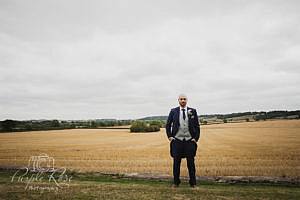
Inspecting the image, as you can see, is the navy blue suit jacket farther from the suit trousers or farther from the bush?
the bush

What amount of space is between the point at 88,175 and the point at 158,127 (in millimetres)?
68023

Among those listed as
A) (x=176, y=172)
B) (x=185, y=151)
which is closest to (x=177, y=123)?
(x=185, y=151)

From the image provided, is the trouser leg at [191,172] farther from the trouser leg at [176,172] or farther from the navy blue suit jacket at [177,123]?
the navy blue suit jacket at [177,123]

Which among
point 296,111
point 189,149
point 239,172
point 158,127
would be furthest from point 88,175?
point 296,111

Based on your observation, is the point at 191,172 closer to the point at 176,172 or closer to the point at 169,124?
the point at 176,172

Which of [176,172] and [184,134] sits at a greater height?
[184,134]

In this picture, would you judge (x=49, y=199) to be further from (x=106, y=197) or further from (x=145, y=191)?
(x=145, y=191)

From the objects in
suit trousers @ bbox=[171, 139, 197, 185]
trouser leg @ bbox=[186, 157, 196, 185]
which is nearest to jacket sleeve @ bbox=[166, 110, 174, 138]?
suit trousers @ bbox=[171, 139, 197, 185]

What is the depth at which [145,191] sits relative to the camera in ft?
26.8

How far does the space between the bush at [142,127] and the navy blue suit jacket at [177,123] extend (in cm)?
6837

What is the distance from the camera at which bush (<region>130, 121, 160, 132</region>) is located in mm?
77750

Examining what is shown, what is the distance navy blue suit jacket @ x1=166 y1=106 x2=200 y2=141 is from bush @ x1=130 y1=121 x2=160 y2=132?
224 feet

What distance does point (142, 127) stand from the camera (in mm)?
78625

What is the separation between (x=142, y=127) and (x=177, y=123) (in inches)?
2741
